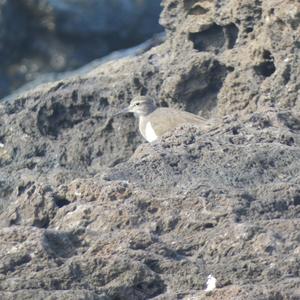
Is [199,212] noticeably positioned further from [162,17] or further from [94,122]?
[162,17]

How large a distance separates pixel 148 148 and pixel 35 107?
7.82ft

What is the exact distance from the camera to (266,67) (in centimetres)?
758

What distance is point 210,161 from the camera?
550 cm

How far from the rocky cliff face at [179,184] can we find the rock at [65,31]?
5288 millimetres

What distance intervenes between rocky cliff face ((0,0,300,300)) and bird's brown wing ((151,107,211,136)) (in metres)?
0.16

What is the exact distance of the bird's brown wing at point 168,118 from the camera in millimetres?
7547

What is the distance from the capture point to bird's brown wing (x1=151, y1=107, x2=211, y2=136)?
24.8 ft

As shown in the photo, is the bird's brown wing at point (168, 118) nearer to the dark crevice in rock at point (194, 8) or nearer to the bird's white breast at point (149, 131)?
the bird's white breast at point (149, 131)

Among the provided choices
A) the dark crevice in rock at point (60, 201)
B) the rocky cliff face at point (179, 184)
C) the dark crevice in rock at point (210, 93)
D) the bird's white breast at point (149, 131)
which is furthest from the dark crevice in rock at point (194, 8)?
the dark crevice in rock at point (60, 201)

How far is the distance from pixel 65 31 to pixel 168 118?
582cm

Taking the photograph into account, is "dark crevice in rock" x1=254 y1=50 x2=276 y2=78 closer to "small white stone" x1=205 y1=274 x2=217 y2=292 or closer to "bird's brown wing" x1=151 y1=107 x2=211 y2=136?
"bird's brown wing" x1=151 y1=107 x2=211 y2=136

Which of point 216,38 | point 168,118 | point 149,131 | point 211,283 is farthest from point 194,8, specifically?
point 211,283

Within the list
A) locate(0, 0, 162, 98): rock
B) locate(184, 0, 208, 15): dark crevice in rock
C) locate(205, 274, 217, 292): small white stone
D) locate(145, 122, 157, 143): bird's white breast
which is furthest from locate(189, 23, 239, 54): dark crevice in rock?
locate(0, 0, 162, 98): rock

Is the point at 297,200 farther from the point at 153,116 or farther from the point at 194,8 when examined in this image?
the point at 194,8
